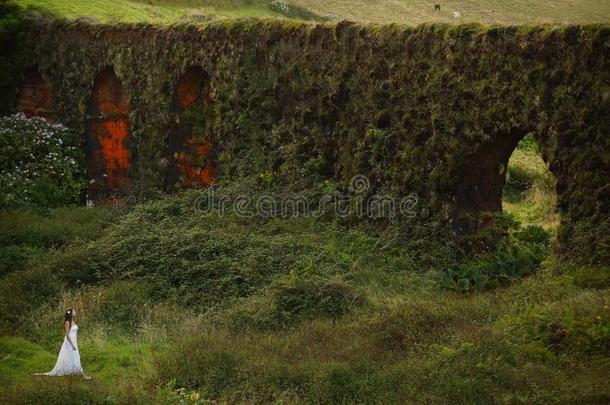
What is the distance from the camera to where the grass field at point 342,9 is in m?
26.9

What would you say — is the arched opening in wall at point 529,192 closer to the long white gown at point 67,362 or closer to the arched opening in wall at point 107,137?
the long white gown at point 67,362

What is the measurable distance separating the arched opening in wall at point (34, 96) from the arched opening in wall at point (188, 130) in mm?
5433

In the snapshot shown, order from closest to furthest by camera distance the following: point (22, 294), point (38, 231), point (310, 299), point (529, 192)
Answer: point (310, 299) < point (22, 294) < point (38, 231) < point (529, 192)

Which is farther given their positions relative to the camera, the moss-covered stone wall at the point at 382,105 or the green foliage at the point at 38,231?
the green foliage at the point at 38,231

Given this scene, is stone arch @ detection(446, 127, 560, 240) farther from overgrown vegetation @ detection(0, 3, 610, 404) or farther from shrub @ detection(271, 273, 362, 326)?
shrub @ detection(271, 273, 362, 326)

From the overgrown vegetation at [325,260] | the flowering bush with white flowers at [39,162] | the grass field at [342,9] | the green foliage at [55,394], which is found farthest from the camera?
the grass field at [342,9]

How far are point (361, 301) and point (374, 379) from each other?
9.70 feet

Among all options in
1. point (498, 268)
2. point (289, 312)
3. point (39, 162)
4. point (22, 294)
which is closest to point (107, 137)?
point (39, 162)

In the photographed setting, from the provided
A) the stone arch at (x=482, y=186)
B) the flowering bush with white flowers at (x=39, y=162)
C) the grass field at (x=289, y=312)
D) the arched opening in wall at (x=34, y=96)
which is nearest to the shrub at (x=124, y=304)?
the grass field at (x=289, y=312)

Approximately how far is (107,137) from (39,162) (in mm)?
1821

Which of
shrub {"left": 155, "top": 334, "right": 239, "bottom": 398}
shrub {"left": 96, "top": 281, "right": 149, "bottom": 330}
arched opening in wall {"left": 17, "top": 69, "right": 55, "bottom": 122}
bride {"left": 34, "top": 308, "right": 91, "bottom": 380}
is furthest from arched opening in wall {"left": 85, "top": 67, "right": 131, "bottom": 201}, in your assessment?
shrub {"left": 155, "top": 334, "right": 239, "bottom": 398}

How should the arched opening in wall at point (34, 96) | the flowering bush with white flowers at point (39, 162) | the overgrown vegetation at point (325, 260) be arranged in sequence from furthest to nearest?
1. the arched opening in wall at point (34, 96)
2. the flowering bush with white flowers at point (39, 162)
3. the overgrown vegetation at point (325, 260)

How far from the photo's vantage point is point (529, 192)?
21.0 metres

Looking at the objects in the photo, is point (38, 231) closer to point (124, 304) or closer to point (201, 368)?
point (124, 304)
